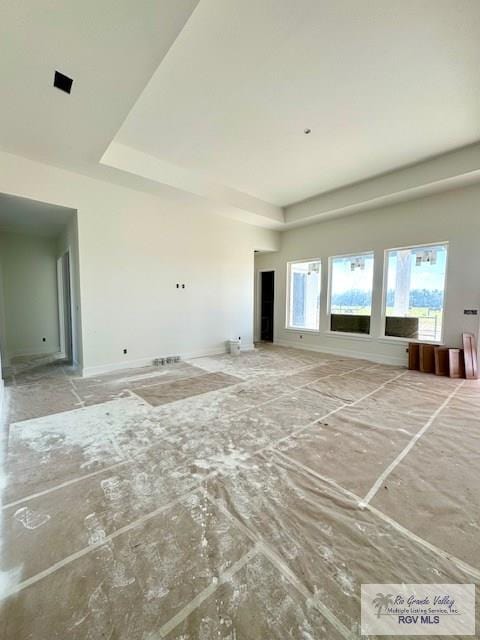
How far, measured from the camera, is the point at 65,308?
236 inches

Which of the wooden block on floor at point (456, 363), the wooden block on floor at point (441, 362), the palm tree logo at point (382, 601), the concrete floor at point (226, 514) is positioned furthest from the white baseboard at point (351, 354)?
the palm tree logo at point (382, 601)

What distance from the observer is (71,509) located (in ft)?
5.31

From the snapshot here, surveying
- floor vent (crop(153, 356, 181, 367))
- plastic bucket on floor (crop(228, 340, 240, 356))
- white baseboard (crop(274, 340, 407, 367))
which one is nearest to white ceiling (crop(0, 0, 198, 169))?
floor vent (crop(153, 356, 181, 367))

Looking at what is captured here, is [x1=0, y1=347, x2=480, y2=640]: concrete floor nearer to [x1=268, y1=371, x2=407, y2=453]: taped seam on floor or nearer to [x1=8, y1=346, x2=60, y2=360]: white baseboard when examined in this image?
[x1=268, y1=371, x2=407, y2=453]: taped seam on floor

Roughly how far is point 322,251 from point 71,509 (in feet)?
21.4

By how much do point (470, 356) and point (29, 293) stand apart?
898cm

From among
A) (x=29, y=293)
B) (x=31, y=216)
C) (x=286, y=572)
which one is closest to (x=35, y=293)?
(x=29, y=293)

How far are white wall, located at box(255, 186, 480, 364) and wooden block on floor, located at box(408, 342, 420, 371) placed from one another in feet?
1.05

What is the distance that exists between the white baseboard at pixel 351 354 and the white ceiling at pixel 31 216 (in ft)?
18.9

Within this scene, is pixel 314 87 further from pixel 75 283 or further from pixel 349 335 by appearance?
pixel 349 335

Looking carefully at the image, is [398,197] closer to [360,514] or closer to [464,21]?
[464,21]

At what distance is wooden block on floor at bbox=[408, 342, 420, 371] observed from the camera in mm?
4949

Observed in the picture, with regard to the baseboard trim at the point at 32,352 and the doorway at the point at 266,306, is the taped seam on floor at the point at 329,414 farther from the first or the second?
the baseboard trim at the point at 32,352

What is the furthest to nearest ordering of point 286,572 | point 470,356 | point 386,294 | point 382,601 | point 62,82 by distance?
point 386,294, point 470,356, point 62,82, point 286,572, point 382,601
